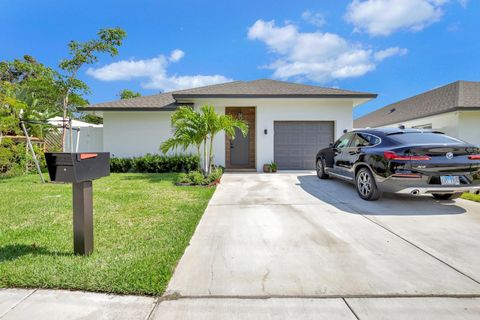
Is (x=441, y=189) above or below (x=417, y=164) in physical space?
below

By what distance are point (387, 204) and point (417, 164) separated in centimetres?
108

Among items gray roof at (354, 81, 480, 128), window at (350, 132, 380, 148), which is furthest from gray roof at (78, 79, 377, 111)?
gray roof at (354, 81, 480, 128)

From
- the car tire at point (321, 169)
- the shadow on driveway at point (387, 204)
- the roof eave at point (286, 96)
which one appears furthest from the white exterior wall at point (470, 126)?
the shadow on driveway at point (387, 204)

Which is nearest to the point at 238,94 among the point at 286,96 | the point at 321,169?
the point at 286,96

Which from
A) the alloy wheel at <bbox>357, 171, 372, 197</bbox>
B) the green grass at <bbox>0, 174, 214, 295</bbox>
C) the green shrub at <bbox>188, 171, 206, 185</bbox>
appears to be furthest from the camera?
the green shrub at <bbox>188, 171, 206, 185</bbox>

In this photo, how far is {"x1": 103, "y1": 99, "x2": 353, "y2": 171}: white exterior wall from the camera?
10930 mm

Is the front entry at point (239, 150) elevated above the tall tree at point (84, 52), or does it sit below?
below

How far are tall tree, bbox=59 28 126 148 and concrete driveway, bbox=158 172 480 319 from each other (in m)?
7.52

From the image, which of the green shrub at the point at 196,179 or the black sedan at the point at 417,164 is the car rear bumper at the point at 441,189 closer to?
the black sedan at the point at 417,164

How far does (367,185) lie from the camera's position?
5.54 metres

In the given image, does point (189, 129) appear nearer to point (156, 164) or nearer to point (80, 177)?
point (156, 164)

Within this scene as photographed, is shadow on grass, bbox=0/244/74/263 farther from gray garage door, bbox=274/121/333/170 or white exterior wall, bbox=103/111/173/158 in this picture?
gray garage door, bbox=274/121/333/170

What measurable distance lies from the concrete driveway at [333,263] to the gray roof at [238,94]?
6068mm

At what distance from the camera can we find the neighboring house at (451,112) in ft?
40.3
